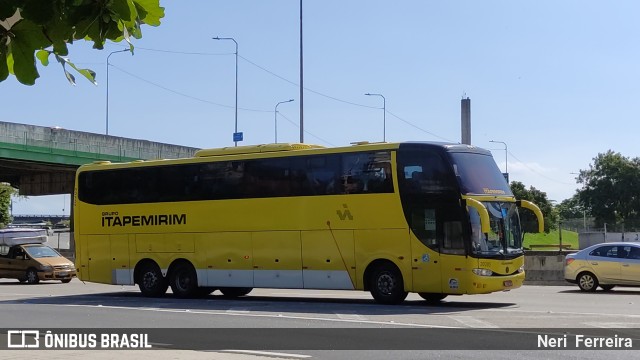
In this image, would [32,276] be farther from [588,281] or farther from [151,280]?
[588,281]

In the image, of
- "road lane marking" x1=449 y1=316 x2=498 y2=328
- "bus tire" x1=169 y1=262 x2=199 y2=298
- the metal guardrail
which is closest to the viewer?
"road lane marking" x1=449 y1=316 x2=498 y2=328

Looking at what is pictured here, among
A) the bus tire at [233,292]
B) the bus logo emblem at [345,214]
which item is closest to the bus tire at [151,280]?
the bus tire at [233,292]

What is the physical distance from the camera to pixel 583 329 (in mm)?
13727

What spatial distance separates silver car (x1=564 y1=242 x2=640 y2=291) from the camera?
23.6 m

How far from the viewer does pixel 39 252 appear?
34.9 meters

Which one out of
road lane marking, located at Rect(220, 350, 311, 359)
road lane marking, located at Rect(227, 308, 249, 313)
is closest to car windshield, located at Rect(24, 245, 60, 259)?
road lane marking, located at Rect(227, 308, 249, 313)

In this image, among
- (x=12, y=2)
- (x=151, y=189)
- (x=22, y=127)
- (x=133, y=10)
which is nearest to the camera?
(x=12, y=2)

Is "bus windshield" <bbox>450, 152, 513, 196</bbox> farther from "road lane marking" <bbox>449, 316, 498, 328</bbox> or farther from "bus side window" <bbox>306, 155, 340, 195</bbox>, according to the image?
"road lane marking" <bbox>449, 316, 498, 328</bbox>

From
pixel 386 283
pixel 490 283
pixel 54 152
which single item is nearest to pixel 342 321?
pixel 386 283

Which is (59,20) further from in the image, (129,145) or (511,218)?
(129,145)

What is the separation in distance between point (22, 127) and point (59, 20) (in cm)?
4354

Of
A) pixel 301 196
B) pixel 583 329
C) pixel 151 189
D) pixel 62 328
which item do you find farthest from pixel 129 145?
pixel 583 329

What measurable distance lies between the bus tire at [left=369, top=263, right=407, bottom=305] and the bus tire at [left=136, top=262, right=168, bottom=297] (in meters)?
6.69

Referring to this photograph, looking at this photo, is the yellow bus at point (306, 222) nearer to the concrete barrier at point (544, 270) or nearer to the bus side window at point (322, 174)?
the bus side window at point (322, 174)
